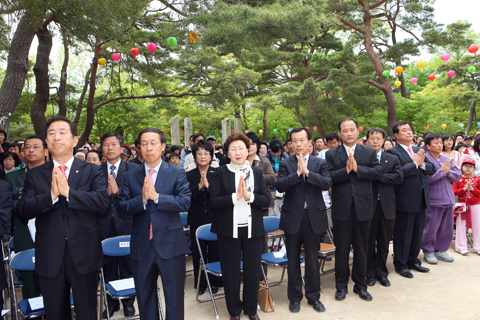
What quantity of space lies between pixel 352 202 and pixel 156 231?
2.30 metres

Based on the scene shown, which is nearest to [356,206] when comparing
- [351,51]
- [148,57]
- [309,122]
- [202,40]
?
[202,40]

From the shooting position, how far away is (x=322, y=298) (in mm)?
4125

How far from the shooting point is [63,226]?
2598 mm

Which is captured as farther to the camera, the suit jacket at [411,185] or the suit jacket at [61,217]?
the suit jacket at [411,185]

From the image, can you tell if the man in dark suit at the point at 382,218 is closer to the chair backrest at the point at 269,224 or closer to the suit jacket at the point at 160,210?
the chair backrest at the point at 269,224

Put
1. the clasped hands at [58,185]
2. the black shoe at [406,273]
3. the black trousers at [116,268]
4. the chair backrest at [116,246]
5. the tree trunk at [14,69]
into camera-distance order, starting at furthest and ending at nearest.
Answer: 1. the tree trunk at [14,69]
2. the black shoe at [406,273]
3. the black trousers at [116,268]
4. the chair backrest at [116,246]
5. the clasped hands at [58,185]

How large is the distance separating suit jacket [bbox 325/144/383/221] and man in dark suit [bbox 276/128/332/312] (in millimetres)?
306

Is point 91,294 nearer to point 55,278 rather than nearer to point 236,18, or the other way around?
point 55,278

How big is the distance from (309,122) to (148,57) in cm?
969

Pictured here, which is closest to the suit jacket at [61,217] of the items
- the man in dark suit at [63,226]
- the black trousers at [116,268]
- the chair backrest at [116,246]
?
the man in dark suit at [63,226]

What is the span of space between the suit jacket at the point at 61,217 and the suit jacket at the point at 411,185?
12.8 ft

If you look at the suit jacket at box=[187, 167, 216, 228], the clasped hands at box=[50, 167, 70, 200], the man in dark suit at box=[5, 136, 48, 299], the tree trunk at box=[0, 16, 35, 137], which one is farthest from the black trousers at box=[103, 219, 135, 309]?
the tree trunk at box=[0, 16, 35, 137]

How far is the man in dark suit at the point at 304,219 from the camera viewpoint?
374 centimetres

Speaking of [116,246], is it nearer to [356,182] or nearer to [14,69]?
[356,182]
